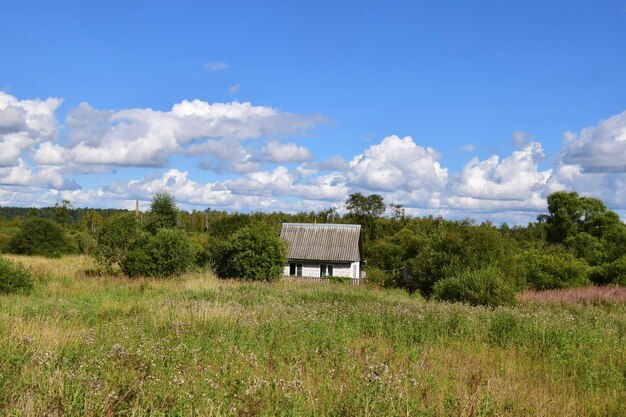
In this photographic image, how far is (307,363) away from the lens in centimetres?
706

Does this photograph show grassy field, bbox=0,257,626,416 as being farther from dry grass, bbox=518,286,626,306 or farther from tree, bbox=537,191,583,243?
tree, bbox=537,191,583,243

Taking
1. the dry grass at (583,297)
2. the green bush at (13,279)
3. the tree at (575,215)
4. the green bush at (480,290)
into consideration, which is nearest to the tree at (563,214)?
the tree at (575,215)

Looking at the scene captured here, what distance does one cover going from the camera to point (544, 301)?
20.8 metres

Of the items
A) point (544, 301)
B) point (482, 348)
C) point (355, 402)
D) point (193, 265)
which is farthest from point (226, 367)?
point (193, 265)

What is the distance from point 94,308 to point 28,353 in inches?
282

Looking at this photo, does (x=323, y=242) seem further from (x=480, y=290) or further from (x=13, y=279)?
(x=13, y=279)

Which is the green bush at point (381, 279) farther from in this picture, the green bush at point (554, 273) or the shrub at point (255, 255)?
the green bush at point (554, 273)

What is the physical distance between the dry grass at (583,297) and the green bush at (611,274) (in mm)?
5302

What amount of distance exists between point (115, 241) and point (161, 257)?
4.20 metres

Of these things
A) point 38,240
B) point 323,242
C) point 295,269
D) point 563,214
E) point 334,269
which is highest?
point 563,214

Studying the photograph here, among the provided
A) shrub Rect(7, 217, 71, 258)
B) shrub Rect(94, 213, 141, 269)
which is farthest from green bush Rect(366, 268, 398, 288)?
shrub Rect(7, 217, 71, 258)

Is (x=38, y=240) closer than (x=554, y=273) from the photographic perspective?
No

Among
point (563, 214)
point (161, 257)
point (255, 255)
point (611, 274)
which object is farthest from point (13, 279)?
point (563, 214)

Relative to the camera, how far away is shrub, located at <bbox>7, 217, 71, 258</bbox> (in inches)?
1823
